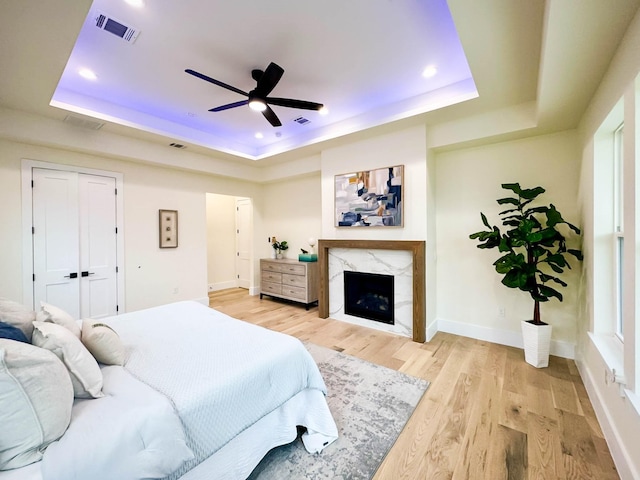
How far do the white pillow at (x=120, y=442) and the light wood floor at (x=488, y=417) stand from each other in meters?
1.20

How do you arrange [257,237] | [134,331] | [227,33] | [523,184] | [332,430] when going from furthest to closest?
[257,237] → [523,184] → [227,33] → [134,331] → [332,430]

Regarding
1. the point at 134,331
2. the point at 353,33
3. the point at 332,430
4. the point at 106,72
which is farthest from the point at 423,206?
the point at 106,72

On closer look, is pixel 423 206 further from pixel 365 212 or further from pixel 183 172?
pixel 183 172

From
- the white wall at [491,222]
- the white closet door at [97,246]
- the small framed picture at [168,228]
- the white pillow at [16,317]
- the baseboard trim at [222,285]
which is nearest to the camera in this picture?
the white pillow at [16,317]

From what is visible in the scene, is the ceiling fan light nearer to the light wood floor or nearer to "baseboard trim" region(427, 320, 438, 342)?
the light wood floor

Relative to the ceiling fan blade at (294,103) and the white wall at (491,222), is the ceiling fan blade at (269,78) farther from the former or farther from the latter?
the white wall at (491,222)

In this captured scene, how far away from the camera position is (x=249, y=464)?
1.48 metres

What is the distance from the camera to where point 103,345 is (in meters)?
1.57

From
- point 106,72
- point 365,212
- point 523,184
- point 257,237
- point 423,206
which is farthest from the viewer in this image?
point 257,237

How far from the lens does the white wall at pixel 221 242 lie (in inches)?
261

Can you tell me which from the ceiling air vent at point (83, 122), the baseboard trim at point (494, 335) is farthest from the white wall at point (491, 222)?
the ceiling air vent at point (83, 122)

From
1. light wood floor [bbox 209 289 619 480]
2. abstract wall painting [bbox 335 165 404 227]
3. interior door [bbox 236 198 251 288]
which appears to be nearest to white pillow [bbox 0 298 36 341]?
light wood floor [bbox 209 289 619 480]

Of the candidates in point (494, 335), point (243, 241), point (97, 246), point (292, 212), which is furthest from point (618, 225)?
point (243, 241)

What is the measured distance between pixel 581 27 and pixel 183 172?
5205mm
